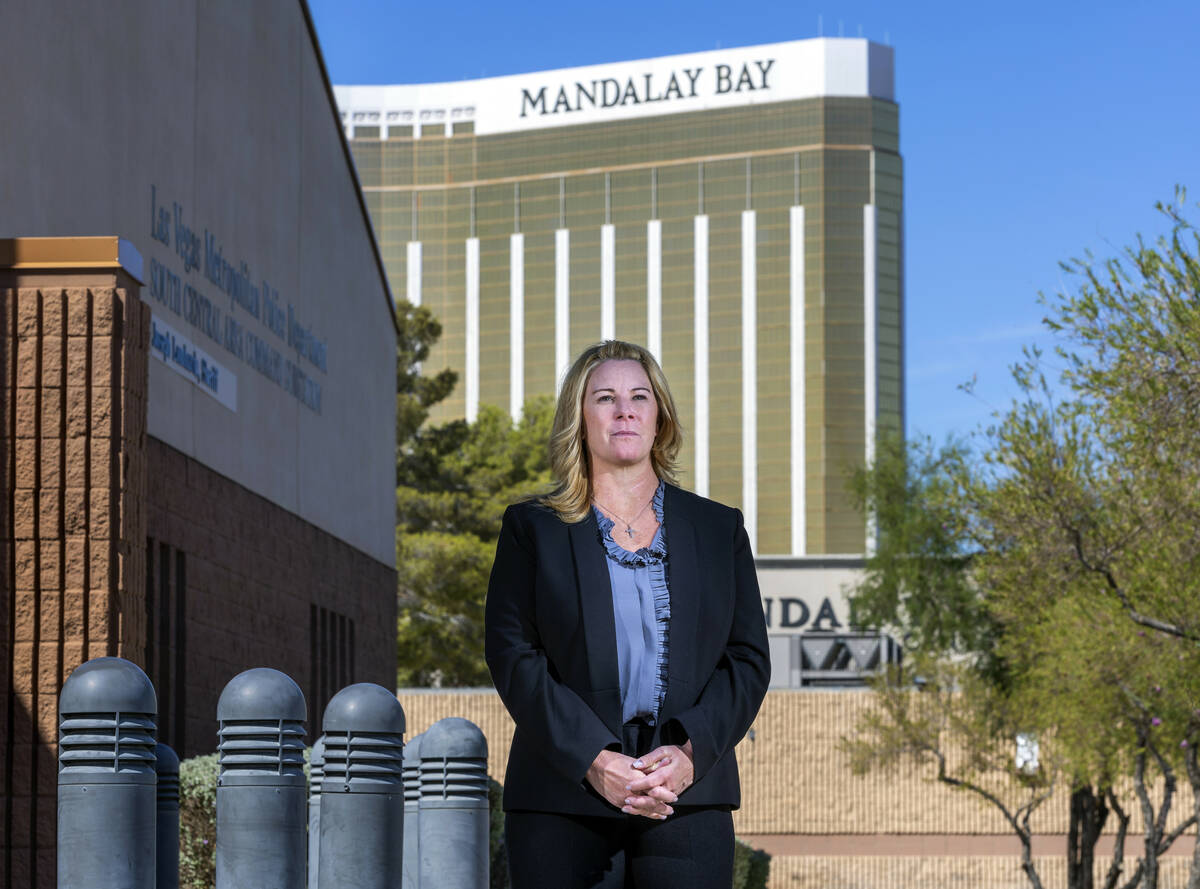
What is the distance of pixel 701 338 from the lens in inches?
5010

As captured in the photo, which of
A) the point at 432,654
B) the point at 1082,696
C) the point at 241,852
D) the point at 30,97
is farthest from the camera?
the point at 432,654

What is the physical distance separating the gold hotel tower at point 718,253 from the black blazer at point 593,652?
11974cm

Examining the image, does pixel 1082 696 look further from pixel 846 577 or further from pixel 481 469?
pixel 846 577

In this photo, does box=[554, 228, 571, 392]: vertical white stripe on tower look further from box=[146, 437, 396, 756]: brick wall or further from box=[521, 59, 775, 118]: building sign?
box=[146, 437, 396, 756]: brick wall

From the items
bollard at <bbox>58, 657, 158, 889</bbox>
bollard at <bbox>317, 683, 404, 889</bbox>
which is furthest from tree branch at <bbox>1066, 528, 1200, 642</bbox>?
bollard at <bbox>58, 657, 158, 889</bbox>

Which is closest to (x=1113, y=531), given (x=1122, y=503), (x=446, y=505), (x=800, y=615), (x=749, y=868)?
(x=1122, y=503)

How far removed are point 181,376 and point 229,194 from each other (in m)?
2.99

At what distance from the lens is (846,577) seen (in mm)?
93188

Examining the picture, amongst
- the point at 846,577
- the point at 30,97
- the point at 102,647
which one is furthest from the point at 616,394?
the point at 846,577

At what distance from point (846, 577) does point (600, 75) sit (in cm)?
5354

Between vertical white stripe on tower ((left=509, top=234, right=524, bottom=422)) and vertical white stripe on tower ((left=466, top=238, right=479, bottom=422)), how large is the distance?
2.79 metres

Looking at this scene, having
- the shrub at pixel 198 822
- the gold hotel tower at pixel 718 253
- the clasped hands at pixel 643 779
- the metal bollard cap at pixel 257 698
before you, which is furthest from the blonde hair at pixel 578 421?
the gold hotel tower at pixel 718 253

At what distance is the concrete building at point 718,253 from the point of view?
126 m

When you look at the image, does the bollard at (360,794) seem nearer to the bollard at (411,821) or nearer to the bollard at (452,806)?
the bollard at (452,806)
